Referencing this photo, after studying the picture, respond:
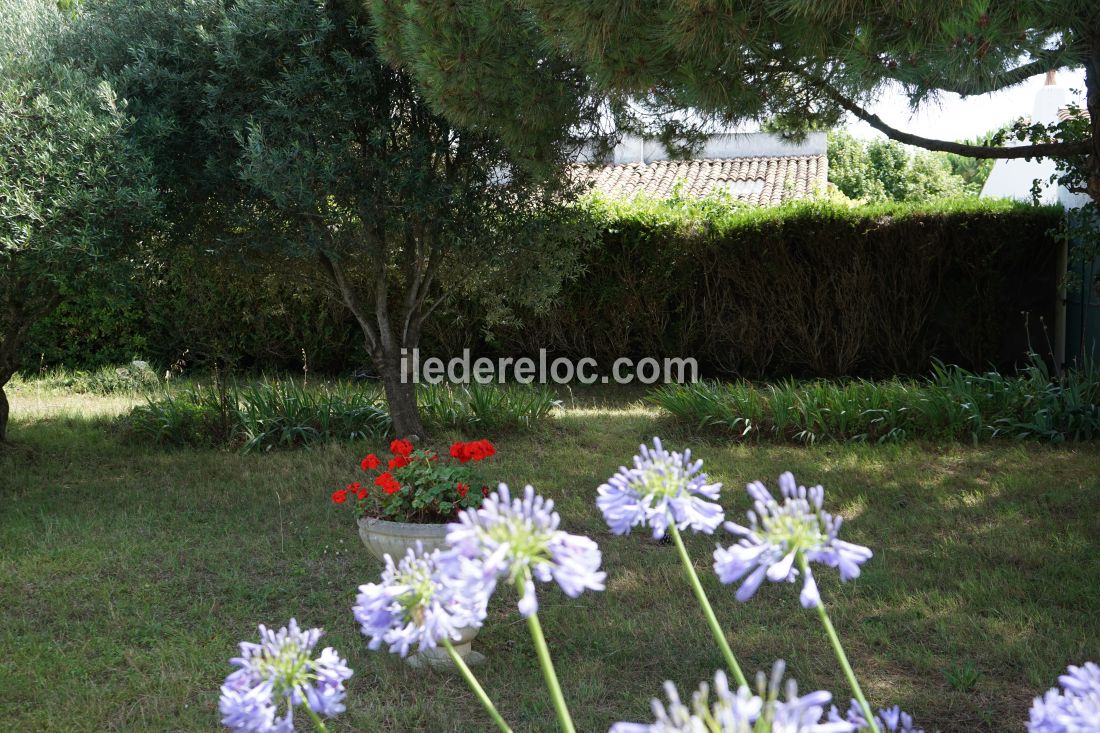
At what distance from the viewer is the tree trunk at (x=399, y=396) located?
726cm

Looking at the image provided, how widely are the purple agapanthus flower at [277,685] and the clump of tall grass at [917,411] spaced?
21.1ft

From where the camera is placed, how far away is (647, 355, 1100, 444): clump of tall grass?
23.0ft

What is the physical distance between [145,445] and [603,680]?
5.24 metres

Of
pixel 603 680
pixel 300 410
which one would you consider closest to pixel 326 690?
pixel 603 680

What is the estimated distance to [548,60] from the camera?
5406mm

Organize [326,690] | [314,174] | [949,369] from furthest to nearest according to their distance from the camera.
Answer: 1. [949,369]
2. [314,174]
3. [326,690]

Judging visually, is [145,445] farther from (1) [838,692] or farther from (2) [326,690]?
(2) [326,690]

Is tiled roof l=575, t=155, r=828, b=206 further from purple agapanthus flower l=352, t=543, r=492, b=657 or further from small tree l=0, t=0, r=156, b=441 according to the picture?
purple agapanthus flower l=352, t=543, r=492, b=657

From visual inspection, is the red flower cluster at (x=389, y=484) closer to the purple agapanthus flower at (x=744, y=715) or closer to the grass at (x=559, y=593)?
the grass at (x=559, y=593)

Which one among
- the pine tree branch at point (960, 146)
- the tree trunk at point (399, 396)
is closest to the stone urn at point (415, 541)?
the pine tree branch at point (960, 146)

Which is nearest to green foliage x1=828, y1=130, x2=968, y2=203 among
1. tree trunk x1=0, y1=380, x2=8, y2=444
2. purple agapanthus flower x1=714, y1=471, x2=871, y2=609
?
tree trunk x1=0, y1=380, x2=8, y2=444

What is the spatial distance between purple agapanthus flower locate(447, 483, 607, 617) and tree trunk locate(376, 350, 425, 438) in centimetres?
640

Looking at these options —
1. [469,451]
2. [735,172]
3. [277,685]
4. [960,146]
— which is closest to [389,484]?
[469,451]

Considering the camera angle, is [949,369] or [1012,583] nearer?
[1012,583]
